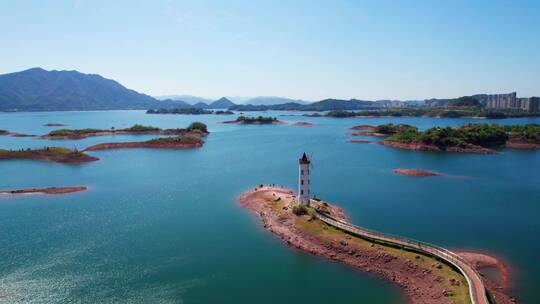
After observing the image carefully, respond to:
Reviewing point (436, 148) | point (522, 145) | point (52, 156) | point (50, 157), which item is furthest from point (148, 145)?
point (522, 145)

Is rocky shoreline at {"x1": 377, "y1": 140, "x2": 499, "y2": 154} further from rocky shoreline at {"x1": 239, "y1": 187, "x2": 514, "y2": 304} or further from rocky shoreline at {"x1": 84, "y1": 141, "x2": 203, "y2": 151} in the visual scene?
rocky shoreline at {"x1": 239, "y1": 187, "x2": 514, "y2": 304}

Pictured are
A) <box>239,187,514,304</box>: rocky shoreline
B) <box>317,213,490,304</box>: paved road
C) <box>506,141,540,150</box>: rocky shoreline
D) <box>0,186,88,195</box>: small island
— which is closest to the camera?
<box>317,213,490,304</box>: paved road

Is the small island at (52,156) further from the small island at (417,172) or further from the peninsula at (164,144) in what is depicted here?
the small island at (417,172)

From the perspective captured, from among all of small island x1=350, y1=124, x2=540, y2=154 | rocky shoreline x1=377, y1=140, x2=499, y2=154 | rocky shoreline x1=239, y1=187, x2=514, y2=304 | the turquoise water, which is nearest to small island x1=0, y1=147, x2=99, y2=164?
the turquoise water

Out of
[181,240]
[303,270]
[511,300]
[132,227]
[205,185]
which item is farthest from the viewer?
[205,185]

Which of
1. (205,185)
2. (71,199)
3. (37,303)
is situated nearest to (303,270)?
(37,303)

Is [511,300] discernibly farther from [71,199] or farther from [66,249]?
[71,199]

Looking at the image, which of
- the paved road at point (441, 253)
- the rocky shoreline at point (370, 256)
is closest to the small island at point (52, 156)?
the rocky shoreline at point (370, 256)
